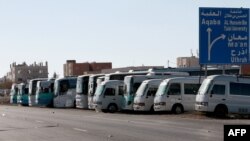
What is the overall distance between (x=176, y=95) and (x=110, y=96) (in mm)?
8021

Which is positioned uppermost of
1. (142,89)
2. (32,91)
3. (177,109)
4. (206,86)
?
(206,86)

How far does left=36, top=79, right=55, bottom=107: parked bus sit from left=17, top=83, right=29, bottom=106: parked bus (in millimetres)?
7796

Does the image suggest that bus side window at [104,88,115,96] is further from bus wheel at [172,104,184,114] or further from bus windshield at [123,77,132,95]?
bus wheel at [172,104,184,114]

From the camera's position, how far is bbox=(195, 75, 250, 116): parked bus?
32.4 meters

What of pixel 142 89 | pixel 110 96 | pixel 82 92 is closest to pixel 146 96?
pixel 142 89

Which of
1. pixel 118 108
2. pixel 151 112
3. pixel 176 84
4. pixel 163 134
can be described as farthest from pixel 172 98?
pixel 163 134

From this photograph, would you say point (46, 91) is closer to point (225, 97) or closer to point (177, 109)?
point (177, 109)

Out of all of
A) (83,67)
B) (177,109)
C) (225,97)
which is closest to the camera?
(225,97)

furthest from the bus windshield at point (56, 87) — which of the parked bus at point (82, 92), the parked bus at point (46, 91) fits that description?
the parked bus at point (82, 92)

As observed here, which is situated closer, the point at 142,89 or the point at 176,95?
the point at 176,95

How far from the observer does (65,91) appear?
193 ft

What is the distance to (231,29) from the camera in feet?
121

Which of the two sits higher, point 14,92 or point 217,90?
point 217,90

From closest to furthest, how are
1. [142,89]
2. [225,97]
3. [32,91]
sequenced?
1. [225,97]
2. [142,89]
3. [32,91]
